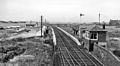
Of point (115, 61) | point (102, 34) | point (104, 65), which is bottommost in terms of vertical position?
point (104, 65)

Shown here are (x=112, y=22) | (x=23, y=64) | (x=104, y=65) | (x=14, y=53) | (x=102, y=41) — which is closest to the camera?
(x=23, y=64)

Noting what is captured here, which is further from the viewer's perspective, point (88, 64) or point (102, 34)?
point (102, 34)

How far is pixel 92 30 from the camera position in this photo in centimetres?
2745

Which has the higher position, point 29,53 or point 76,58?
point 29,53

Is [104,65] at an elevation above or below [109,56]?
below

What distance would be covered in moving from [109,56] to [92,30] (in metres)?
10.6

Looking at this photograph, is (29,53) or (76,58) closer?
(76,58)

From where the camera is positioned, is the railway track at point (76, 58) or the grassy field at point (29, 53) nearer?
the grassy field at point (29, 53)

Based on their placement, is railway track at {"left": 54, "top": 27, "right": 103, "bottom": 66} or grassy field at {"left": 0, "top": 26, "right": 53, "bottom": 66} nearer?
grassy field at {"left": 0, "top": 26, "right": 53, "bottom": 66}

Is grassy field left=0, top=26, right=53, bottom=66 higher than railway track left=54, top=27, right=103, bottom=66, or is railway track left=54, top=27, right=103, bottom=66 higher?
grassy field left=0, top=26, right=53, bottom=66

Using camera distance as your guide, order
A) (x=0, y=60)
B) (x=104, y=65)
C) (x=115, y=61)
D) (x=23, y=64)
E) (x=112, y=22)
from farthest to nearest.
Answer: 1. (x=112, y=22)
2. (x=0, y=60)
3. (x=104, y=65)
4. (x=23, y=64)
5. (x=115, y=61)

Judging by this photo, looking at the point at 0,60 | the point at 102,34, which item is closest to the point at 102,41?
the point at 102,34

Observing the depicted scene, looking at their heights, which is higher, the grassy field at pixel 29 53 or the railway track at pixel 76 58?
the grassy field at pixel 29 53

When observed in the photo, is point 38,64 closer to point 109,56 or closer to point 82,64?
point 82,64
